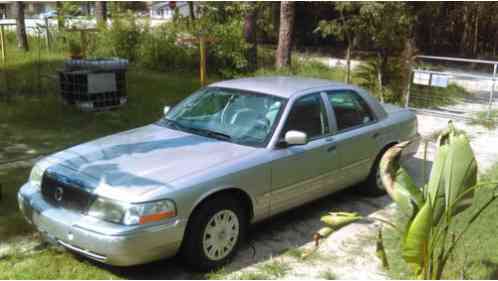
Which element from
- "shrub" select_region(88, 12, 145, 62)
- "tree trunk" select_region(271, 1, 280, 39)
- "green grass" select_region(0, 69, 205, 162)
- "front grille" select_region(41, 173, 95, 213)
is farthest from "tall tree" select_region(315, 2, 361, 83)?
"tree trunk" select_region(271, 1, 280, 39)

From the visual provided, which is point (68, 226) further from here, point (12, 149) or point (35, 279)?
point (12, 149)

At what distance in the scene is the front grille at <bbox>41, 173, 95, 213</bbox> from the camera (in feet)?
13.5

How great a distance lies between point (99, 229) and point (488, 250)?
3279 millimetres

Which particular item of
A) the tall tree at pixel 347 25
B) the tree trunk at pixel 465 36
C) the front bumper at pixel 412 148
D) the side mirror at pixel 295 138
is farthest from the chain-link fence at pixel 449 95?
the tree trunk at pixel 465 36

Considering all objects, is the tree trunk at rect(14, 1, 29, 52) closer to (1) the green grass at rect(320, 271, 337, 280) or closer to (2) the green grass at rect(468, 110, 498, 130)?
(2) the green grass at rect(468, 110, 498, 130)

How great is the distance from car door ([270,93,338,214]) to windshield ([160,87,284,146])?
0.20 m

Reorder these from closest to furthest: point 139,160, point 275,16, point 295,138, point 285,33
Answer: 1. point 139,160
2. point 295,138
3. point 285,33
4. point 275,16

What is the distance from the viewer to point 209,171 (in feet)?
14.3

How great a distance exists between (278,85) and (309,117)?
1.64 ft

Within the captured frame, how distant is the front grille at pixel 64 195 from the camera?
4.11 m

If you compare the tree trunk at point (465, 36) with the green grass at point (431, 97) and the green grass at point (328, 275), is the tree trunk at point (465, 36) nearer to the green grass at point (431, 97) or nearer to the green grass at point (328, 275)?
the green grass at point (431, 97)

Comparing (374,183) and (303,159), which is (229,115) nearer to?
(303,159)

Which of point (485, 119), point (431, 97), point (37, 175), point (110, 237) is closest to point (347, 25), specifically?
point (431, 97)

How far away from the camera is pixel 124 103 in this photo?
35.0 ft
